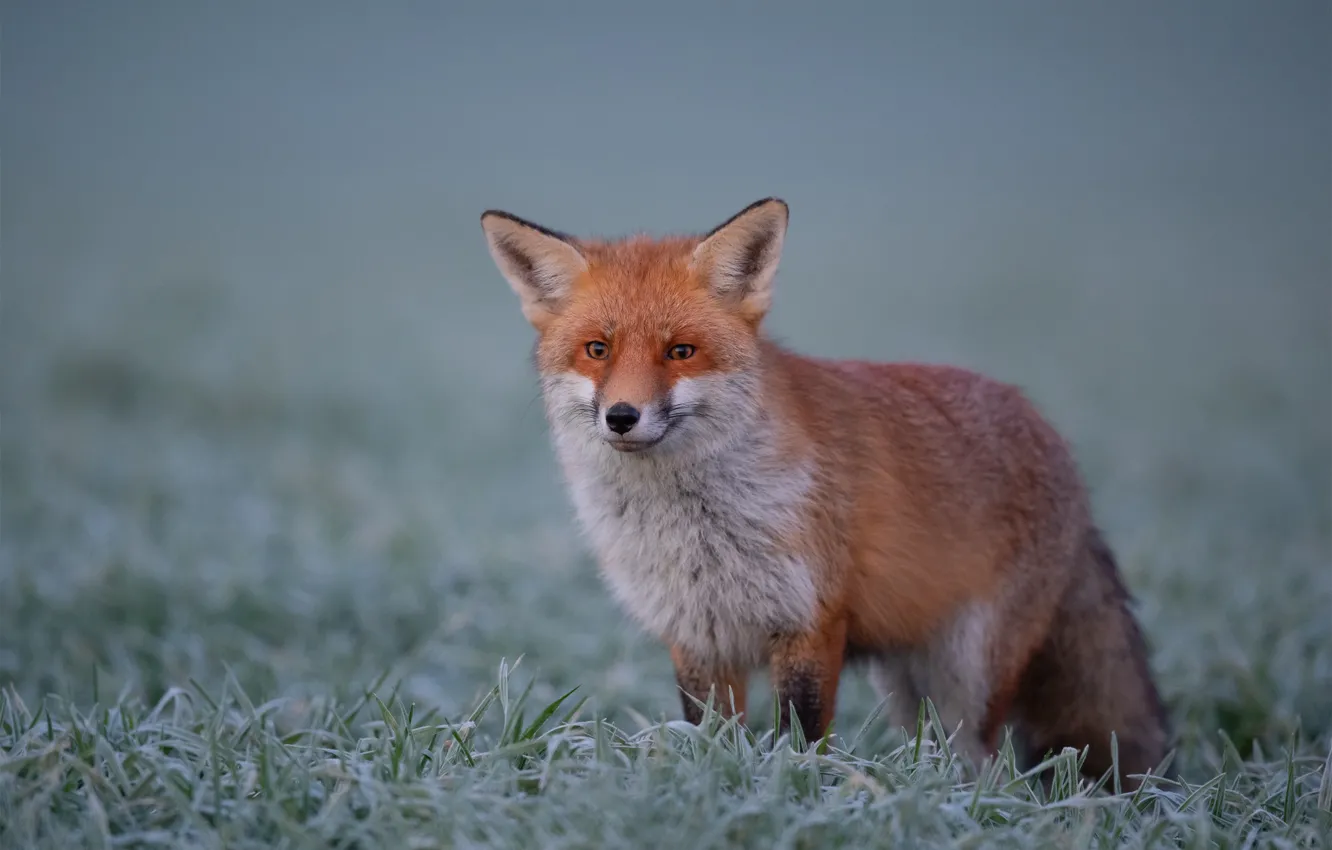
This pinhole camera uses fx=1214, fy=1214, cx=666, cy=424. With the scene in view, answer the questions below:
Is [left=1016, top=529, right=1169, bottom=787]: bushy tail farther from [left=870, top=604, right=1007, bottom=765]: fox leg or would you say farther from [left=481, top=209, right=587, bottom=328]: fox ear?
[left=481, top=209, right=587, bottom=328]: fox ear

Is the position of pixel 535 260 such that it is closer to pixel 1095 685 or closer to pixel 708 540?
pixel 708 540

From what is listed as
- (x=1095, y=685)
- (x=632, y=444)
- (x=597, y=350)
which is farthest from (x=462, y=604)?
(x=1095, y=685)

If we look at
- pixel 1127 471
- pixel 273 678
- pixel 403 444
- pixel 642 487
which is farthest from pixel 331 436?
pixel 642 487

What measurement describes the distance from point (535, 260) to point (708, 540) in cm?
92

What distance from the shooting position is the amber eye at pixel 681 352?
10.4 feet

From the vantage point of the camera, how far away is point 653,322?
318 centimetres

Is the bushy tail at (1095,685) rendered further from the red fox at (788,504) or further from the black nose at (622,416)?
the black nose at (622,416)

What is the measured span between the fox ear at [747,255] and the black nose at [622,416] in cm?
54

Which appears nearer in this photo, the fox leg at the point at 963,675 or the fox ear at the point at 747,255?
the fox ear at the point at 747,255

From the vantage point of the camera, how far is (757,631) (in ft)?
10.9

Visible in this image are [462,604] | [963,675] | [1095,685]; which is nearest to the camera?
[963,675]

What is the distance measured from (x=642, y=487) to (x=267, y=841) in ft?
4.39

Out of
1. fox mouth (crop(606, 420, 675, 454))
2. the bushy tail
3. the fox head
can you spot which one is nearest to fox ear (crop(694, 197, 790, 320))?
the fox head

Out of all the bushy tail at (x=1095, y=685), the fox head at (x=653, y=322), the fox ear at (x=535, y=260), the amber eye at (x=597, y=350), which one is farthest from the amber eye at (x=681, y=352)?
the bushy tail at (x=1095, y=685)
